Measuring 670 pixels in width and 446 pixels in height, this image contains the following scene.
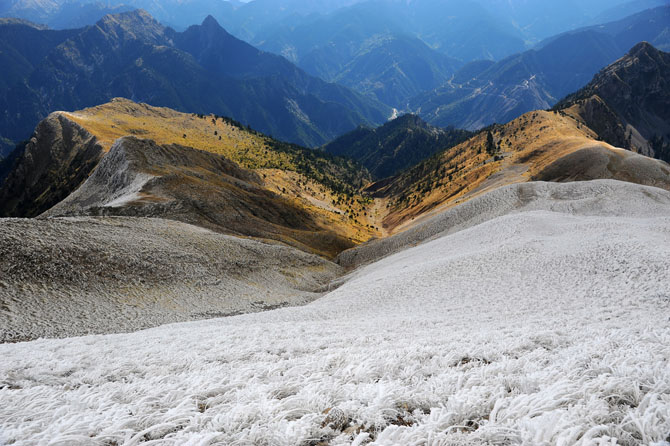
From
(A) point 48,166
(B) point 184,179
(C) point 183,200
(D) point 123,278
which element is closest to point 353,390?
(D) point 123,278

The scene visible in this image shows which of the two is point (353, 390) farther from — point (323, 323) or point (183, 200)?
point (183, 200)

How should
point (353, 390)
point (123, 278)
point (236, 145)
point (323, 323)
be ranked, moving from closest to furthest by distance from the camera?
point (353, 390)
point (323, 323)
point (123, 278)
point (236, 145)

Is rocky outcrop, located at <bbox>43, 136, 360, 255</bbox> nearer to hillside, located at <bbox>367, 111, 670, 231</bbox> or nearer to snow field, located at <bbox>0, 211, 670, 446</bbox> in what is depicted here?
hillside, located at <bbox>367, 111, 670, 231</bbox>

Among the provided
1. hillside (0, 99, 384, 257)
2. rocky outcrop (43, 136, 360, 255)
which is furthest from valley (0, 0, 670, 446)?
hillside (0, 99, 384, 257)

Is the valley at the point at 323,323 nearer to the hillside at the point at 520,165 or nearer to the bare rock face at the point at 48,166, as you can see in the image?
the hillside at the point at 520,165

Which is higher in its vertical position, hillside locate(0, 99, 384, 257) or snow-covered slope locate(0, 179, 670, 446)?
hillside locate(0, 99, 384, 257)

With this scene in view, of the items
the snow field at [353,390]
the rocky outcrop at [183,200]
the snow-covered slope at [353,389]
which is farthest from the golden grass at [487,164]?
the snow-covered slope at [353,389]

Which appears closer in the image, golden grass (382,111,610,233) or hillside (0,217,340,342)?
hillside (0,217,340,342)
